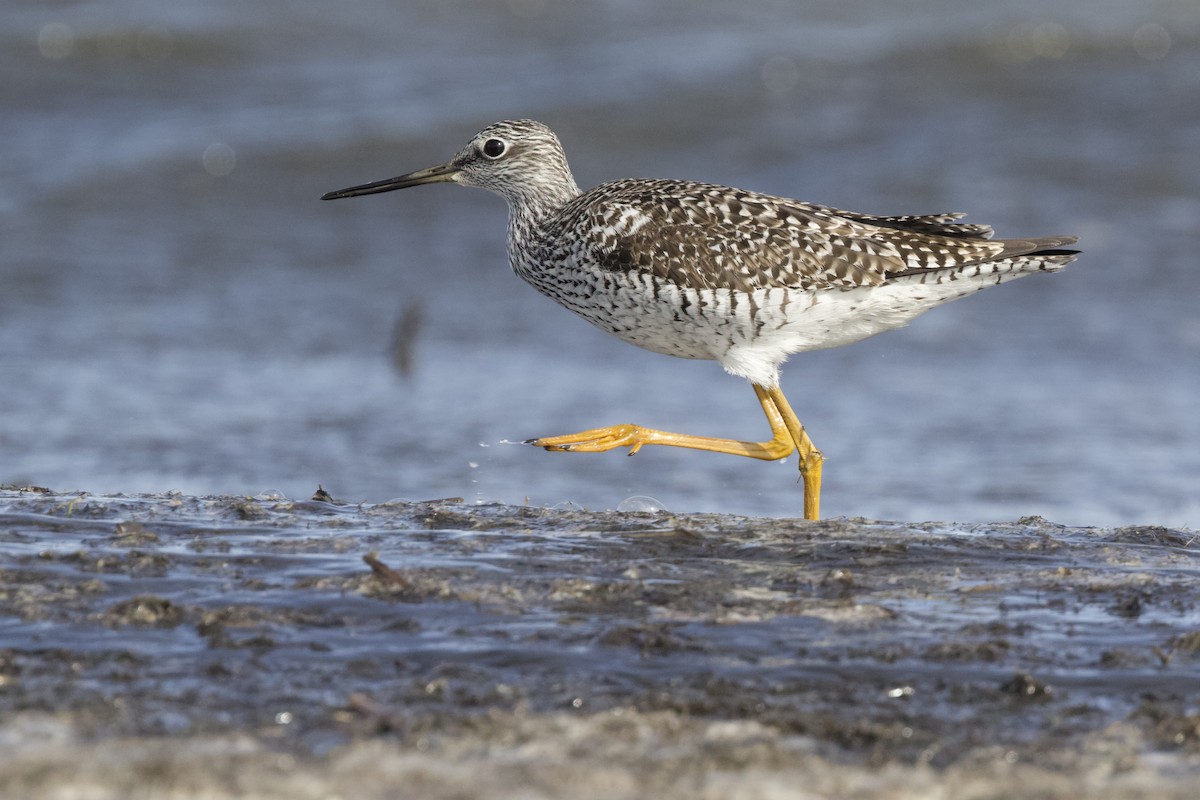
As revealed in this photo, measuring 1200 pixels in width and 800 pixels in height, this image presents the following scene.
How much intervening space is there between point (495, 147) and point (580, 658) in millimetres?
4566

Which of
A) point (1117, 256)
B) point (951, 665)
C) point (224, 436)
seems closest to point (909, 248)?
point (951, 665)

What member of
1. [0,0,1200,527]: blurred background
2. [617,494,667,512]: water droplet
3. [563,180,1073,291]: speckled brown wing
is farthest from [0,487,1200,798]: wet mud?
[0,0,1200,527]: blurred background

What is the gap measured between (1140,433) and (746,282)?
4.52 metres

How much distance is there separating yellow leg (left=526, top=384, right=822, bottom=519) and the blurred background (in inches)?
61.9

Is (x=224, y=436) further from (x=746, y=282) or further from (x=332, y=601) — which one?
(x=332, y=601)

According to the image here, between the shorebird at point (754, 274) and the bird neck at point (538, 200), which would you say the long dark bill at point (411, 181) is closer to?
the bird neck at point (538, 200)

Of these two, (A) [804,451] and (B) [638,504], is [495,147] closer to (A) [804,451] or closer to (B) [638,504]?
(B) [638,504]

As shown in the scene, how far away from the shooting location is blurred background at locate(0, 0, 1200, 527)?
9.76 metres

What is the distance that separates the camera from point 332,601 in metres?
4.77

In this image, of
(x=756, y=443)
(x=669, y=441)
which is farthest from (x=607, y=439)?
(x=756, y=443)

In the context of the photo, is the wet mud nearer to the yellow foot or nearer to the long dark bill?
the yellow foot

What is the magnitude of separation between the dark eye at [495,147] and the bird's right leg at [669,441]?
1951 mm

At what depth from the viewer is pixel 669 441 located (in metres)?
7.13

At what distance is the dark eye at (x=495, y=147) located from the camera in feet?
27.4
